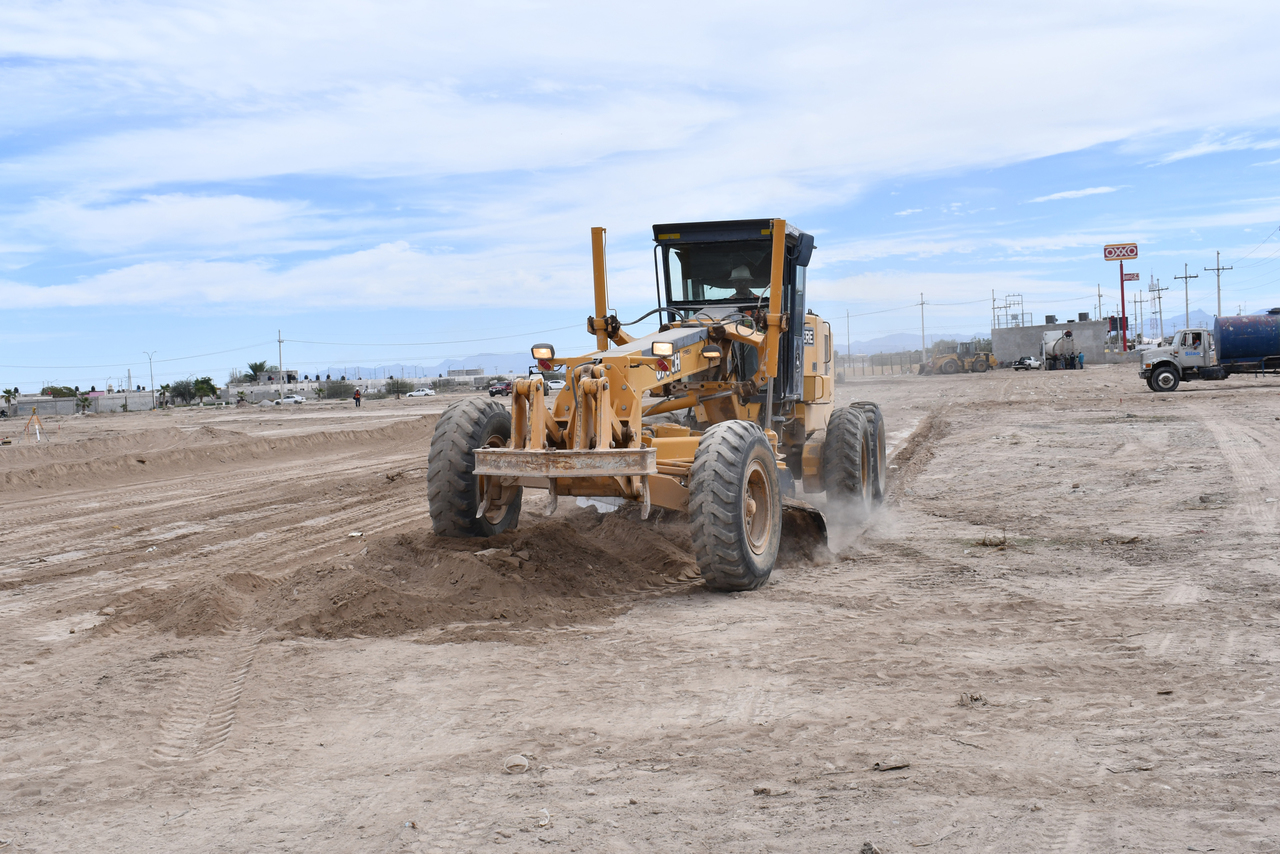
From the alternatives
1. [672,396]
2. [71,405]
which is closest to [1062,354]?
[672,396]

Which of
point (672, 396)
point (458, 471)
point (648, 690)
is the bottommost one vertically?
point (648, 690)

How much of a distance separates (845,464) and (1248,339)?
104 ft

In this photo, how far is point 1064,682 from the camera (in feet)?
17.5

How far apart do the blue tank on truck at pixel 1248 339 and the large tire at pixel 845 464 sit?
30986 millimetres

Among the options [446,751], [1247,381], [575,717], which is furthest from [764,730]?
[1247,381]

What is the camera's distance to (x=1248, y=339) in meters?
35.2

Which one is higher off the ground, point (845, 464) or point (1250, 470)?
point (845, 464)

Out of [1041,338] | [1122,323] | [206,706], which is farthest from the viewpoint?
[1122,323]

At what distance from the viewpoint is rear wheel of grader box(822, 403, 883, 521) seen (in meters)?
10.4

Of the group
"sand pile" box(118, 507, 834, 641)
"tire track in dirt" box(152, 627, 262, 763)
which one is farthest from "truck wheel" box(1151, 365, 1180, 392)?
"tire track in dirt" box(152, 627, 262, 763)

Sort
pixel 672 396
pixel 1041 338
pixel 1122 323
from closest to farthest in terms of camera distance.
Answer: pixel 672 396, pixel 1041 338, pixel 1122 323

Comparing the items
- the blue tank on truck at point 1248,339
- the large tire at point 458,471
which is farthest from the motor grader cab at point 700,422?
the blue tank on truck at point 1248,339

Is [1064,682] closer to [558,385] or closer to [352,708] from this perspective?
[352,708]

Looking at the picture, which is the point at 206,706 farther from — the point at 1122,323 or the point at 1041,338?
the point at 1122,323
